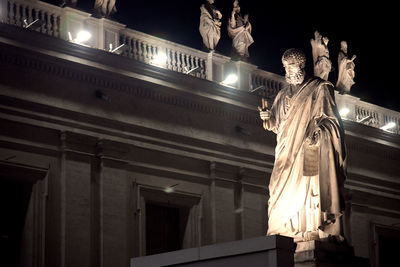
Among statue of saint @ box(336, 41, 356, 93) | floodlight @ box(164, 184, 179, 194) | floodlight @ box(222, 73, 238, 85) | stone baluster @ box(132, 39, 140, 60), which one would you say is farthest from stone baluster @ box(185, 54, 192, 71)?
statue of saint @ box(336, 41, 356, 93)

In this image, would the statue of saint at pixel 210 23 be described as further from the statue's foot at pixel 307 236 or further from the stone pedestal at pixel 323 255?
the stone pedestal at pixel 323 255

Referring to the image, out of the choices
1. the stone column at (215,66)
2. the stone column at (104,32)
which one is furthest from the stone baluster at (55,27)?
the stone column at (215,66)

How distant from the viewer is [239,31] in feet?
68.7

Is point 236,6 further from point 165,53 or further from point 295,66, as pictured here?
point 295,66

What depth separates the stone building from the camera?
55.8 ft

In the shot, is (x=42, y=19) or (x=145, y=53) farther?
(x=145, y=53)

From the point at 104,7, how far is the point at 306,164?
931cm

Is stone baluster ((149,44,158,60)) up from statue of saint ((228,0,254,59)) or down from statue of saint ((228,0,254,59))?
down

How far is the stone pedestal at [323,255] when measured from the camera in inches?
387

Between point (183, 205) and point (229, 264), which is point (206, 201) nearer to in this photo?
point (183, 205)

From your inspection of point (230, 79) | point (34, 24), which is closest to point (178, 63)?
point (230, 79)

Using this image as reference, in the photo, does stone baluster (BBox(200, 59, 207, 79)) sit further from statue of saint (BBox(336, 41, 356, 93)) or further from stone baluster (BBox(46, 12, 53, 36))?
statue of saint (BBox(336, 41, 356, 93))

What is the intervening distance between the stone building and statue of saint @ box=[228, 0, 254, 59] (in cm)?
36

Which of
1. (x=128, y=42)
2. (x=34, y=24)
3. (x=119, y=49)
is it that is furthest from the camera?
(x=128, y=42)
